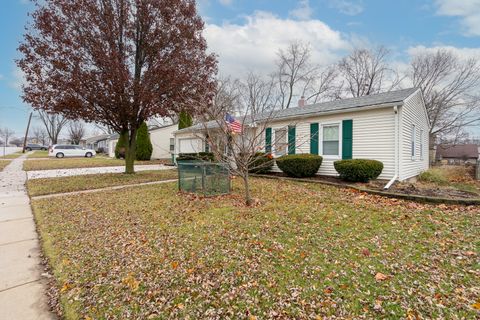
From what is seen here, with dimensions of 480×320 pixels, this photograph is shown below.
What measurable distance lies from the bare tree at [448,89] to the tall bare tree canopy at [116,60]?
22.0 m

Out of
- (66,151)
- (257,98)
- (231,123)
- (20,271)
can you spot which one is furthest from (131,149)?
(66,151)

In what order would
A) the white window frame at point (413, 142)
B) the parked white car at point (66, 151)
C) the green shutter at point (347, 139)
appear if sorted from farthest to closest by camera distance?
the parked white car at point (66, 151)
the white window frame at point (413, 142)
the green shutter at point (347, 139)

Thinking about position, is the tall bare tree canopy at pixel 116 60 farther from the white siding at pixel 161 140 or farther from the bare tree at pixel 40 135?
the bare tree at pixel 40 135

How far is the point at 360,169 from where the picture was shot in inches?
328

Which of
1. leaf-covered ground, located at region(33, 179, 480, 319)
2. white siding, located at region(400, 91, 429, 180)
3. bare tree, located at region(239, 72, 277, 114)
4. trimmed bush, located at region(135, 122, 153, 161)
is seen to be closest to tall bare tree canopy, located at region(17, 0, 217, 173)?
bare tree, located at region(239, 72, 277, 114)

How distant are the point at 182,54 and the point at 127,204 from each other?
691 centimetres

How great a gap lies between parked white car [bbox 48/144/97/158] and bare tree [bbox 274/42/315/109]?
25.7m

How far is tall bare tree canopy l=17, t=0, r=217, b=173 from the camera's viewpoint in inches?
343

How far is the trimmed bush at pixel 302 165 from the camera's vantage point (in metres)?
9.71

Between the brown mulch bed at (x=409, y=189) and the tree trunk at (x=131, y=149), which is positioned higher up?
the tree trunk at (x=131, y=149)

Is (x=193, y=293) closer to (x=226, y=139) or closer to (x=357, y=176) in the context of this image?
(x=226, y=139)

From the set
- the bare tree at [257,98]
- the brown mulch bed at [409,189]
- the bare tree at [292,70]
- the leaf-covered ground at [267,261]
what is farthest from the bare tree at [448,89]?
the leaf-covered ground at [267,261]

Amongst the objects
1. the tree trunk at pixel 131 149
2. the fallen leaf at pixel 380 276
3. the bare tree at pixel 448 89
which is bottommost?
the fallen leaf at pixel 380 276

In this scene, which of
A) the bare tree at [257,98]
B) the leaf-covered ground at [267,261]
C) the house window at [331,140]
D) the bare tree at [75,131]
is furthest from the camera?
the bare tree at [75,131]
